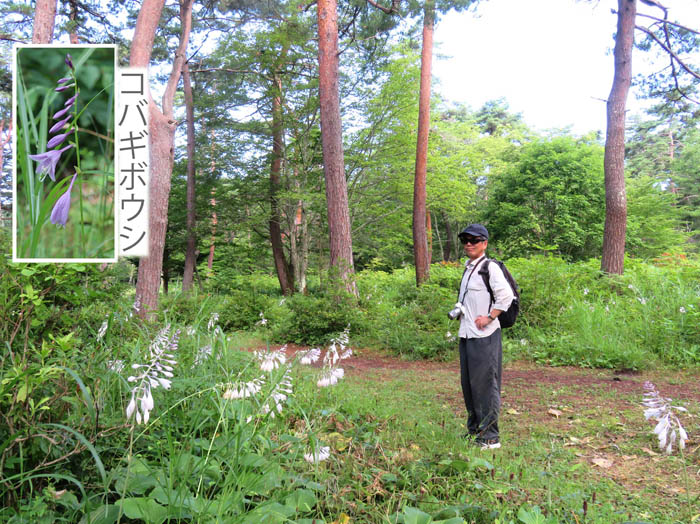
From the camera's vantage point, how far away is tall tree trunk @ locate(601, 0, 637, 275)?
9.09 meters

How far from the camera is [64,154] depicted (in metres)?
1.58

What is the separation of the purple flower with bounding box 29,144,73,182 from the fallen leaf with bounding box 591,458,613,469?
3.74 meters

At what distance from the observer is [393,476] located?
7.65 feet

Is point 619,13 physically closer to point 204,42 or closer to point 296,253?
point 296,253

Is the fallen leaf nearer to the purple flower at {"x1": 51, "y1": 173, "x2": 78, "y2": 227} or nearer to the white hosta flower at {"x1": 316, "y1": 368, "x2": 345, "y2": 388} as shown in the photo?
the white hosta flower at {"x1": 316, "y1": 368, "x2": 345, "y2": 388}

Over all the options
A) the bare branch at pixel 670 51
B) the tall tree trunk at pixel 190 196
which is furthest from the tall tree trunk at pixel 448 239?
the bare branch at pixel 670 51

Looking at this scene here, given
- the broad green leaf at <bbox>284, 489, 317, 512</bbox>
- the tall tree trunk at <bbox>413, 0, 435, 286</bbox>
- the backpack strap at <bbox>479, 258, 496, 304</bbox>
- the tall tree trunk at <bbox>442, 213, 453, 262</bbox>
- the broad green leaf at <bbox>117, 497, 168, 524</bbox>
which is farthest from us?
the tall tree trunk at <bbox>442, 213, 453, 262</bbox>

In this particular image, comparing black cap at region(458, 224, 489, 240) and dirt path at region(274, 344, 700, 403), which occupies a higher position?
black cap at region(458, 224, 489, 240)

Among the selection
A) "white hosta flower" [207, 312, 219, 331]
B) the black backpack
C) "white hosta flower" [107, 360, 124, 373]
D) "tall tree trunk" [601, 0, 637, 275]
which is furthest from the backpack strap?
"tall tree trunk" [601, 0, 637, 275]

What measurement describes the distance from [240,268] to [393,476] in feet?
43.9

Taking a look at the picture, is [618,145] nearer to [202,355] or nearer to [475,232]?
[475,232]

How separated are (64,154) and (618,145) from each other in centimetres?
1046

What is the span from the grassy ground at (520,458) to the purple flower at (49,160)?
5.81 feet

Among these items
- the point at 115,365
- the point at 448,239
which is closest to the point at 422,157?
the point at 115,365
